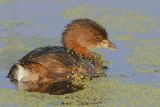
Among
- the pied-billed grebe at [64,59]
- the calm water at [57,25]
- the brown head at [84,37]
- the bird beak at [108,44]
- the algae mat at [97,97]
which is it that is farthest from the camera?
the bird beak at [108,44]

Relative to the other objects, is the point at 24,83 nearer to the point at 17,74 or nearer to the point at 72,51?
the point at 17,74

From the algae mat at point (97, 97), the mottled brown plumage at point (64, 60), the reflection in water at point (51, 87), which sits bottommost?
the reflection in water at point (51, 87)

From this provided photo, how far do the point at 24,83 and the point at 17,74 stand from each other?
16 centimetres

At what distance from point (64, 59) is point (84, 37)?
1.09m

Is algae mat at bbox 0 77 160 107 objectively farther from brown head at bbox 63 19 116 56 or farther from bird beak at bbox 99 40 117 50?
bird beak at bbox 99 40 117 50

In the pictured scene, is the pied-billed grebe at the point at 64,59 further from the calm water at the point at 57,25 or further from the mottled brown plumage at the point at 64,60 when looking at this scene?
the calm water at the point at 57,25

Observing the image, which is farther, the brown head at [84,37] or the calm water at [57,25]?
the brown head at [84,37]

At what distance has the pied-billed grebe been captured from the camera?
10.4 meters

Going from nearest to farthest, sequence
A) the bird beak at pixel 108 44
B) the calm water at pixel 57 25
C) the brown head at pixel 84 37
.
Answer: the calm water at pixel 57 25 → the brown head at pixel 84 37 → the bird beak at pixel 108 44

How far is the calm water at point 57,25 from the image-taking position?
1089 centimetres

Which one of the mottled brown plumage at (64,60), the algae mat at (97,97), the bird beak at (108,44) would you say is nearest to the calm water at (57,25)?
the bird beak at (108,44)

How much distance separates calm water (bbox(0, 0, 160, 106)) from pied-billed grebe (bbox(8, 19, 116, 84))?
277mm

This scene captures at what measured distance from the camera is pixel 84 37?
11664 mm

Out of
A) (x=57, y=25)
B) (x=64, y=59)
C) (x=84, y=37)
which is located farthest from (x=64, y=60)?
(x=57, y=25)
